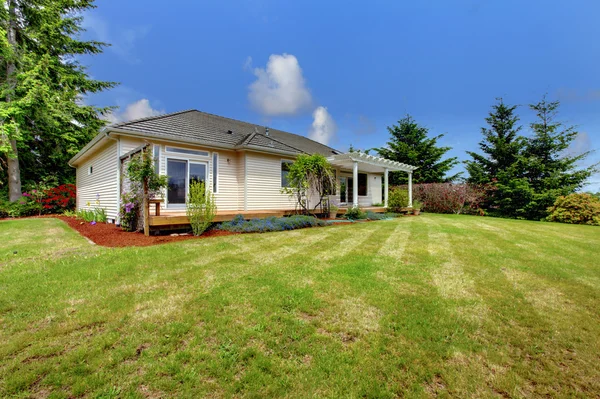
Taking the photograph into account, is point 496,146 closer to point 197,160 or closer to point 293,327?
point 197,160

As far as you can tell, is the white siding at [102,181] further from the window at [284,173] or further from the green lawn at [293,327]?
the window at [284,173]

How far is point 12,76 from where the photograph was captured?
1451 centimetres

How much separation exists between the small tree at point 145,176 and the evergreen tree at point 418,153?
61.3ft

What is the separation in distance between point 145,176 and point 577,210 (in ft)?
64.4

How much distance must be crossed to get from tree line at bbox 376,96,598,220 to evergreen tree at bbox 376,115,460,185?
357mm

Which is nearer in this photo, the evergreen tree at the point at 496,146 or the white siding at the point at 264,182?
the white siding at the point at 264,182

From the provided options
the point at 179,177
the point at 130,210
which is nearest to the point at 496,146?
the point at 179,177

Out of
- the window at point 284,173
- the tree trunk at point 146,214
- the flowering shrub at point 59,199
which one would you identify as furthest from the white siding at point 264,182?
the flowering shrub at point 59,199

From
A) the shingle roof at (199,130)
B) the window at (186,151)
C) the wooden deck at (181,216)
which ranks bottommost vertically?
the wooden deck at (181,216)

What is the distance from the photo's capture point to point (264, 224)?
7.85m

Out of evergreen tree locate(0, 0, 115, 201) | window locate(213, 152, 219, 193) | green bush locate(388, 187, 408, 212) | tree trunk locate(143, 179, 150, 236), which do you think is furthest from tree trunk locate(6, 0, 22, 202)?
green bush locate(388, 187, 408, 212)

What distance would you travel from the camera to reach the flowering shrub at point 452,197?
55.3 ft

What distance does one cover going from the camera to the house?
848 cm

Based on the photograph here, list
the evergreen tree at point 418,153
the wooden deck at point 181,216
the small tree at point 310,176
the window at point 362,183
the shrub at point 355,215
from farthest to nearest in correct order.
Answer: the evergreen tree at point 418,153
the window at point 362,183
the shrub at point 355,215
the small tree at point 310,176
the wooden deck at point 181,216
